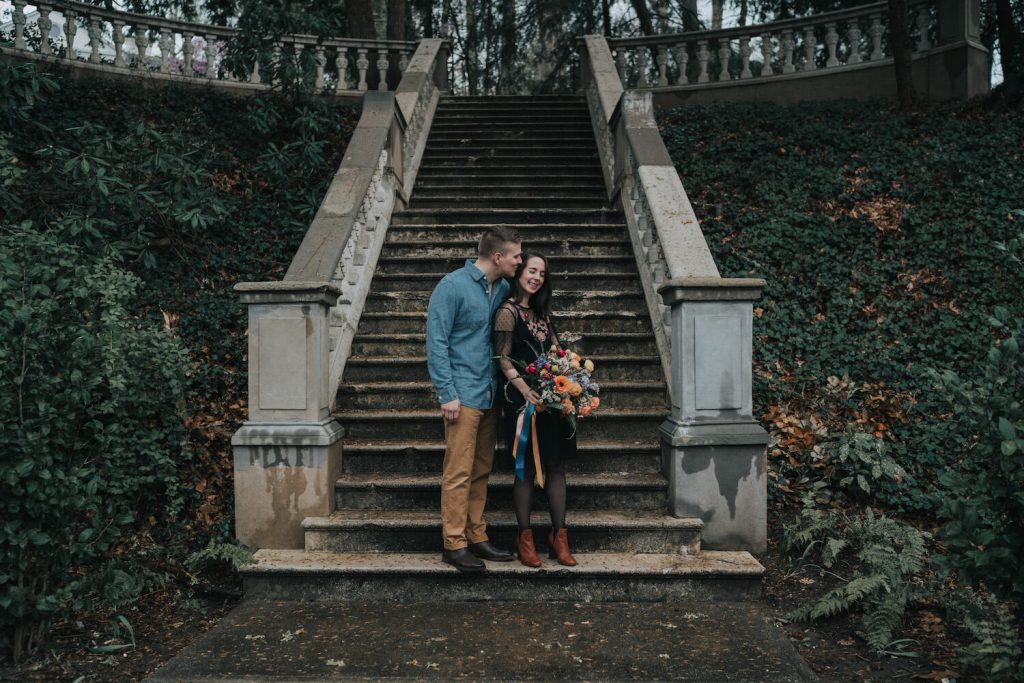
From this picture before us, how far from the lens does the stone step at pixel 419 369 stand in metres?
5.85

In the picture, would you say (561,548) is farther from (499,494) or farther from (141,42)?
(141,42)

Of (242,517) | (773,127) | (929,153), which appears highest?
(773,127)

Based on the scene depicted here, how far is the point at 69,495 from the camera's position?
3.73 meters

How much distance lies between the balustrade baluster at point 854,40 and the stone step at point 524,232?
23.8ft

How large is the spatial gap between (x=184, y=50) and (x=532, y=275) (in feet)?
32.8

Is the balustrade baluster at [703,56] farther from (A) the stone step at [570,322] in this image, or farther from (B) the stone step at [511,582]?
(B) the stone step at [511,582]

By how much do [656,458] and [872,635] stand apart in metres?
1.77

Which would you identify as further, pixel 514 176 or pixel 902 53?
pixel 902 53

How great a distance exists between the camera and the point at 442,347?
4168mm

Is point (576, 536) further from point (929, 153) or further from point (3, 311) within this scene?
point (929, 153)

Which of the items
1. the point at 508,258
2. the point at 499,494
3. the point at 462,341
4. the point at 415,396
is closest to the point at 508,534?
the point at 499,494

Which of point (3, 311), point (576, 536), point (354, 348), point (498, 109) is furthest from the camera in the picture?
point (498, 109)

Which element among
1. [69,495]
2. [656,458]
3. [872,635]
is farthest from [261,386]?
[872,635]

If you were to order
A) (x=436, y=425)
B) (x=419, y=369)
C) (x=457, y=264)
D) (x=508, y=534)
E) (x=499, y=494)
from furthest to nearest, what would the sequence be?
(x=457, y=264)
(x=419, y=369)
(x=436, y=425)
(x=499, y=494)
(x=508, y=534)
